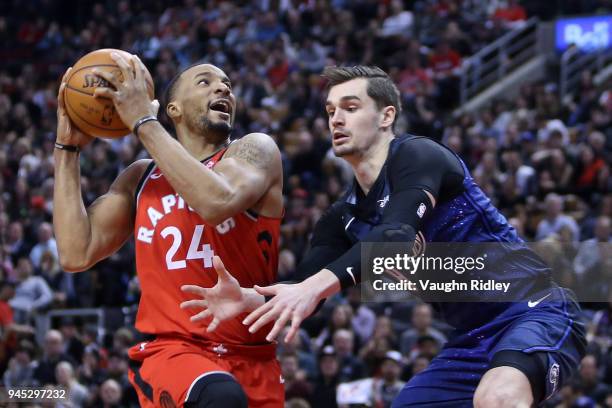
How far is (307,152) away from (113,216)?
33.8 feet

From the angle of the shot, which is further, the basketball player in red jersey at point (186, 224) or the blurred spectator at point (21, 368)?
the blurred spectator at point (21, 368)

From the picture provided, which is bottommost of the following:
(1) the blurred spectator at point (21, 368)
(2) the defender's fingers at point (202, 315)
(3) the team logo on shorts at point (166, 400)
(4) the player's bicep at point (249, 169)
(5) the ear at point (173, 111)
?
(1) the blurred spectator at point (21, 368)

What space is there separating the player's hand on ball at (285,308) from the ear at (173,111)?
1.42 m

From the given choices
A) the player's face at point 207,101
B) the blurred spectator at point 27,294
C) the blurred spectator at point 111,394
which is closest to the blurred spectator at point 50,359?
the blurred spectator at point 111,394

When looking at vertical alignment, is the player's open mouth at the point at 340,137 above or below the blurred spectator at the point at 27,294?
above

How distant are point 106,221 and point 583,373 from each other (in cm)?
589

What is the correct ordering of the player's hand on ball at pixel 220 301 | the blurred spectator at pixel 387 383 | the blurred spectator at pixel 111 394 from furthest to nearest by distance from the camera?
the blurred spectator at pixel 111 394, the blurred spectator at pixel 387 383, the player's hand on ball at pixel 220 301

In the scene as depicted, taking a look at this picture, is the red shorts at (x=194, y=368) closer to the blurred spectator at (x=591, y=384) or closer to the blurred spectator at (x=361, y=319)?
the blurred spectator at (x=591, y=384)

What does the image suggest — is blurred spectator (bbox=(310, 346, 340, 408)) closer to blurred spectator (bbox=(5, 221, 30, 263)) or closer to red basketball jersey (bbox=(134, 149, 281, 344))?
red basketball jersey (bbox=(134, 149, 281, 344))

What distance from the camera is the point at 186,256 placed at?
17.4 feet

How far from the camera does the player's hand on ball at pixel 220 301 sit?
4.77m

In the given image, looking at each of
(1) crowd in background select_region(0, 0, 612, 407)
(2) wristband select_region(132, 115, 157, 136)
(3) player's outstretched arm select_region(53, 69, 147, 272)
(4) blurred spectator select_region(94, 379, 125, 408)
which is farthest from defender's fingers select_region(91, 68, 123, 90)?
(4) blurred spectator select_region(94, 379, 125, 408)

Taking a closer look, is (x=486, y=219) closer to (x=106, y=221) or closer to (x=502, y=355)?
(x=502, y=355)

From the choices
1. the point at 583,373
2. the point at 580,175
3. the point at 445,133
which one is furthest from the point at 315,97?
the point at 583,373
